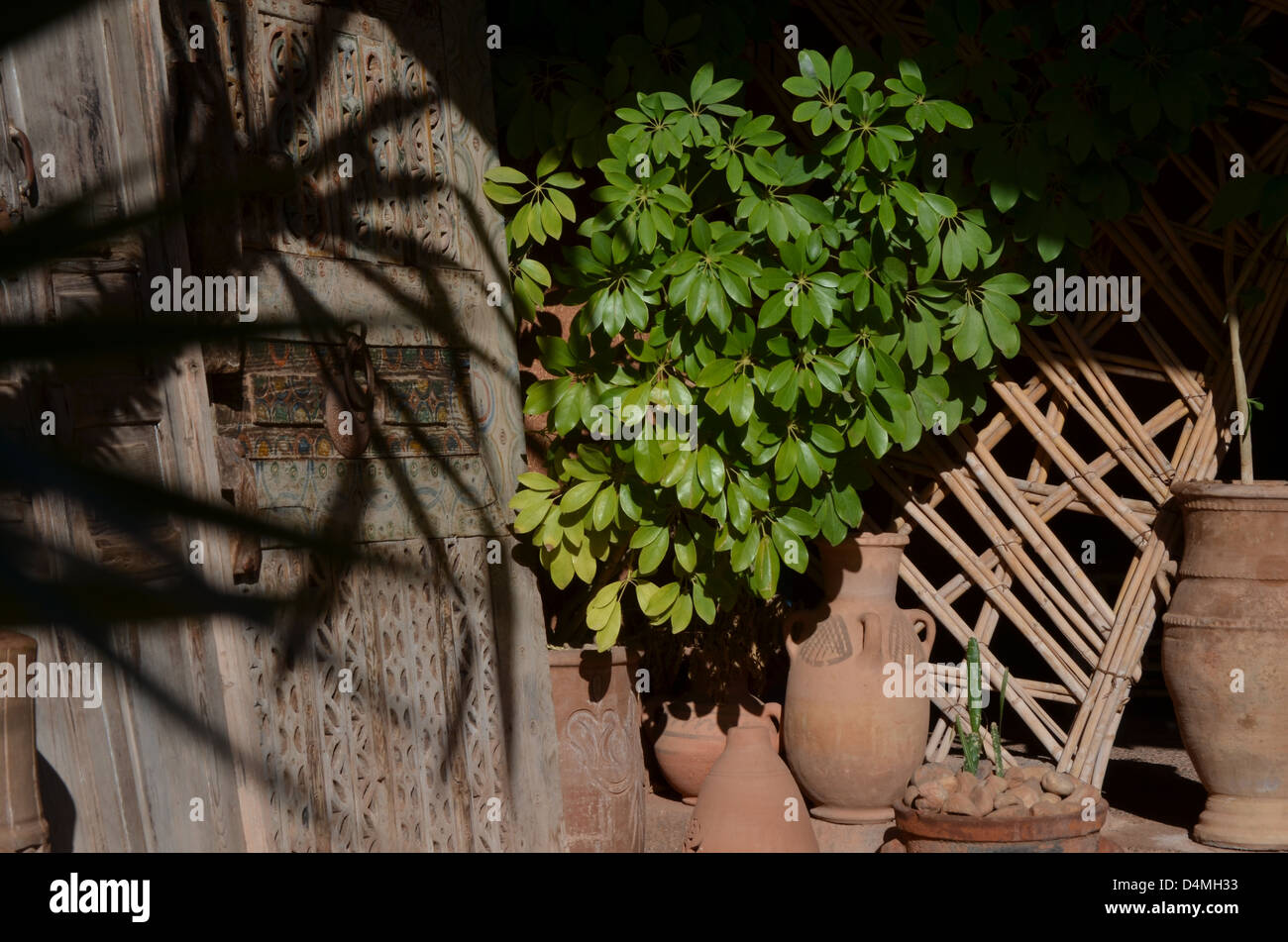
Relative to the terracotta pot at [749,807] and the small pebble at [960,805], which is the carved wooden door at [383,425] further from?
the small pebble at [960,805]

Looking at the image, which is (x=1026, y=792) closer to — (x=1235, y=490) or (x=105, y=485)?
(x=1235, y=490)

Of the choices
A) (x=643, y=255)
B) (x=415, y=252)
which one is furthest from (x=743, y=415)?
(x=415, y=252)

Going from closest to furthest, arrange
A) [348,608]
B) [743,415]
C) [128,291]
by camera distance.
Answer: [128,291]
[348,608]
[743,415]

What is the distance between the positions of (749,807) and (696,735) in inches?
15.0

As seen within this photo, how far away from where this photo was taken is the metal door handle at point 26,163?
2318 mm

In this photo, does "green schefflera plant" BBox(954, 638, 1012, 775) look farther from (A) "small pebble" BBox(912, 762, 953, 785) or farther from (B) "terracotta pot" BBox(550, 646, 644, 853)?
(B) "terracotta pot" BBox(550, 646, 644, 853)

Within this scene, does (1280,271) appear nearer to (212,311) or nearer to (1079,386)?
(1079,386)

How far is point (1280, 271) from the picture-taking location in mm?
3506

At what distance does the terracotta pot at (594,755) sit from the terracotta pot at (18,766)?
130 cm

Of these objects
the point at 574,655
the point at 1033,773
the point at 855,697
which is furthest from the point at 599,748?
the point at 1033,773

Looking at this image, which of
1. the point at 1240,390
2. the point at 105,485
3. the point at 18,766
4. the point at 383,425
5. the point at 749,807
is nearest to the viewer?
the point at 105,485

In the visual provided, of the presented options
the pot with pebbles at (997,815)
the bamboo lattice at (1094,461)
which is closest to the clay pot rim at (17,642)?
the pot with pebbles at (997,815)

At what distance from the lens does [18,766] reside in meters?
2.24

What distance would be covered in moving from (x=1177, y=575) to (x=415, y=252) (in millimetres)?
2100
